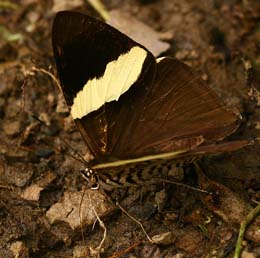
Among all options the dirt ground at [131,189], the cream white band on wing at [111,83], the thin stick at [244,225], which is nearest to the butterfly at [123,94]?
the cream white band on wing at [111,83]

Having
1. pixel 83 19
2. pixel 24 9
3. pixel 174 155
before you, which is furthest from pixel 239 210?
pixel 24 9

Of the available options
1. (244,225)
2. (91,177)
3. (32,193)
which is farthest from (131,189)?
(244,225)

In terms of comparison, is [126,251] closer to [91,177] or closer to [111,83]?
[91,177]

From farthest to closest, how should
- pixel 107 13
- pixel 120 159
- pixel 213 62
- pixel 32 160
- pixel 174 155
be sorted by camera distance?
pixel 107 13 < pixel 213 62 < pixel 32 160 < pixel 120 159 < pixel 174 155

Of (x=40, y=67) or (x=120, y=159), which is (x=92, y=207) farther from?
(x=40, y=67)

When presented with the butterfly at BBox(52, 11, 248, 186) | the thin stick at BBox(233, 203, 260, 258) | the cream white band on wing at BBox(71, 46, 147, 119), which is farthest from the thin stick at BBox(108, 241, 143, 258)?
the cream white band on wing at BBox(71, 46, 147, 119)

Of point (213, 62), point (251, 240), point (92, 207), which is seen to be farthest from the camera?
point (213, 62)
